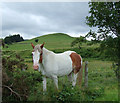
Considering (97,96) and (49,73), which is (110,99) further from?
(49,73)

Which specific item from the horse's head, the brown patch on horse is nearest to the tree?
the brown patch on horse

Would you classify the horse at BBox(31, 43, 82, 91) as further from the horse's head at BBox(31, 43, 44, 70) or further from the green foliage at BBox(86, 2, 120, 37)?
the green foliage at BBox(86, 2, 120, 37)

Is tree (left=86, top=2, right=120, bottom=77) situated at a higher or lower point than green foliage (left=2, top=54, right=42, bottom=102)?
higher

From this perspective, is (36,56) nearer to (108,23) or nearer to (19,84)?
(19,84)

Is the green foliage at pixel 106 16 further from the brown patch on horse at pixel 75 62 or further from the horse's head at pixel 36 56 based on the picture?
the horse's head at pixel 36 56

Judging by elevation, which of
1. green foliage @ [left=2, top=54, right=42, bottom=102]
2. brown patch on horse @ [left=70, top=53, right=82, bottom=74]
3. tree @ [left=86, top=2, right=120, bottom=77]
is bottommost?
green foliage @ [left=2, top=54, right=42, bottom=102]

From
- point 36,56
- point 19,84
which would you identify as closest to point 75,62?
point 36,56

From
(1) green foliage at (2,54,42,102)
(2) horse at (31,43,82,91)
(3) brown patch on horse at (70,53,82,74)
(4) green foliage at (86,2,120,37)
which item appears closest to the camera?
(1) green foliage at (2,54,42,102)

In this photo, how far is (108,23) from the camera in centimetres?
789

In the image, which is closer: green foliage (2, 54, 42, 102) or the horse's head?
green foliage (2, 54, 42, 102)

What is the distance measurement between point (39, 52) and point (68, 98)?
194 cm

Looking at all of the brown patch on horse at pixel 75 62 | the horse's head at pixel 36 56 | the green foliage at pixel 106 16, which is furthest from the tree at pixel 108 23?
the horse's head at pixel 36 56

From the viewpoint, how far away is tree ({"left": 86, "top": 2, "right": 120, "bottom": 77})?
24.4 feet

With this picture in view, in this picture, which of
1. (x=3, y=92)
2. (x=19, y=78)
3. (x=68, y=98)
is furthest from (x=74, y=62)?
(x=3, y=92)
